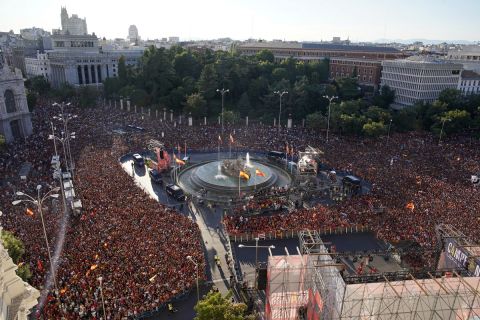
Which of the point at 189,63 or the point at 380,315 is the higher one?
the point at 189,63

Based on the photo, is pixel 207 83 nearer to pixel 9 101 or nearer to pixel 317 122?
pixel 317 122

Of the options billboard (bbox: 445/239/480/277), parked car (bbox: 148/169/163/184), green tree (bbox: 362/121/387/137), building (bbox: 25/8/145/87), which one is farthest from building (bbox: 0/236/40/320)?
building (bbox: 25/8/145/87)

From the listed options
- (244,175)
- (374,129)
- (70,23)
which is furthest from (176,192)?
(70,23)

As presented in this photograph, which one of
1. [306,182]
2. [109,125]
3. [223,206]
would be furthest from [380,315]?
[109,125]

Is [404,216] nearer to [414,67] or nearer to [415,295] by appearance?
[415,295]

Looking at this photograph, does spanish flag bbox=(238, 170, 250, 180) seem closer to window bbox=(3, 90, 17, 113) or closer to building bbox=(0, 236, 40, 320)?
building bbox=(0, 236, 40, 320)

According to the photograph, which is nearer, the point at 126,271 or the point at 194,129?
the point at 126,271

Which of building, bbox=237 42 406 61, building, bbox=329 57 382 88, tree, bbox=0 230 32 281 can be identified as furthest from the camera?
building, bbox=237 42 406 61
